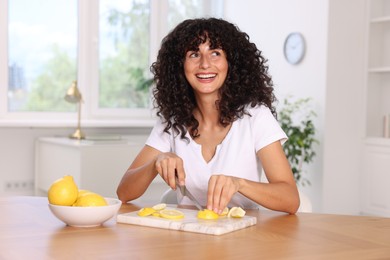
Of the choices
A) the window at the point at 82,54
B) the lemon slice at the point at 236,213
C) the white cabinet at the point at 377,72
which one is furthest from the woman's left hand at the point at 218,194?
the window at the point at 82,54

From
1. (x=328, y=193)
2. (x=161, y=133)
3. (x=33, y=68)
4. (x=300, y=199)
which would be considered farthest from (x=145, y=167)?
(x=33, y=68)

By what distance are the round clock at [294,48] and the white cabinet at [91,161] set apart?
1.44 meters

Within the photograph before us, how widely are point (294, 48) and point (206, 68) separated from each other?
289 centimetres

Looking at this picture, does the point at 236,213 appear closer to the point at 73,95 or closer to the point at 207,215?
the point at 207,215

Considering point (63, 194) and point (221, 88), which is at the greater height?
point (221, 88)

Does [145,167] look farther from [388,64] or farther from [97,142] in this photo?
[388,64]

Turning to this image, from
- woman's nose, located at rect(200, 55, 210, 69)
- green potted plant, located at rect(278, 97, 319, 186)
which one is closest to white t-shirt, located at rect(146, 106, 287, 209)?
woman's nose, located at rect(200, 55, 210, 69)

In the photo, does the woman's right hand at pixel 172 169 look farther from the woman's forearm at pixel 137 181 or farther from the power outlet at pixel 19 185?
the power outlet at pixel 19 185

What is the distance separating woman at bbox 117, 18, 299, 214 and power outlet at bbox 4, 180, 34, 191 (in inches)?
113

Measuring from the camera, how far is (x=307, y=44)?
4789 millimetres

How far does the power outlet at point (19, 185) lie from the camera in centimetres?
486

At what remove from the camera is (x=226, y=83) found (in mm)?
2242

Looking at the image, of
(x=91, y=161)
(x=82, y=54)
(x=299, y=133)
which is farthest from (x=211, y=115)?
(x=82, y=54)

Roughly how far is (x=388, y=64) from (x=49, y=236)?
4.04 m
